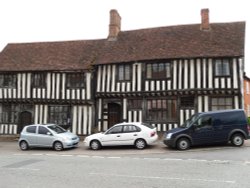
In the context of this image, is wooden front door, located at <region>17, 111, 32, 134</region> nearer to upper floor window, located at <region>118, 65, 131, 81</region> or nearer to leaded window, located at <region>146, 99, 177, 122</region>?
upper floor window, located at <region>118, 65, 131, 81</region>

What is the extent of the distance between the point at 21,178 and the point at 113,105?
490 inches

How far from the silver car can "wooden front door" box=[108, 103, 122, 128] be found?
4160 mm

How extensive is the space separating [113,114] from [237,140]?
9140 millimetres

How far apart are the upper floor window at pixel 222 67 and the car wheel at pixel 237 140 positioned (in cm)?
515

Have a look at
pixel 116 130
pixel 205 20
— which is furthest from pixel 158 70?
pixel 116 130

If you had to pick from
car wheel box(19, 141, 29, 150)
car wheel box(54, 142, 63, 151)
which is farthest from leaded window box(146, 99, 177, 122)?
car wheel box(19, 141, 29, 150)

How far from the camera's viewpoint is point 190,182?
25.9ft

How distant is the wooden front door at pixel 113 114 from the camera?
20891 millimetres

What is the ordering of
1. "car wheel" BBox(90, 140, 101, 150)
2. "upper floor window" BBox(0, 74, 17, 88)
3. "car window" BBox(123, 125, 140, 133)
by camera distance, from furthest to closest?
"upper floor window" BBox(0, 74, 17, 88), "car wheel" BBox(90, 140, 101, 150), "car window" BBox(123, 125, 140, 133)

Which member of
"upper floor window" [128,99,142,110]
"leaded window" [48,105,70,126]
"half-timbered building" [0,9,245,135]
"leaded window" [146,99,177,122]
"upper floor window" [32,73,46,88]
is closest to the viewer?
"half-timbered building" [0,9,245,135]

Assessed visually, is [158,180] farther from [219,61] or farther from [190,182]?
[219,61]

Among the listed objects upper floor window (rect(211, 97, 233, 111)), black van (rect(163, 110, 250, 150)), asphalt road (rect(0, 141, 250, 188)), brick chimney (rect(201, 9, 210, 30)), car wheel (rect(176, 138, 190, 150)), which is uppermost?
brick chimney (rect(201, 9, 210, 30))

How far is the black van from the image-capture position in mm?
14352

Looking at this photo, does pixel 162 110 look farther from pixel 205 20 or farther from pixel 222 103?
pixel 205 20
